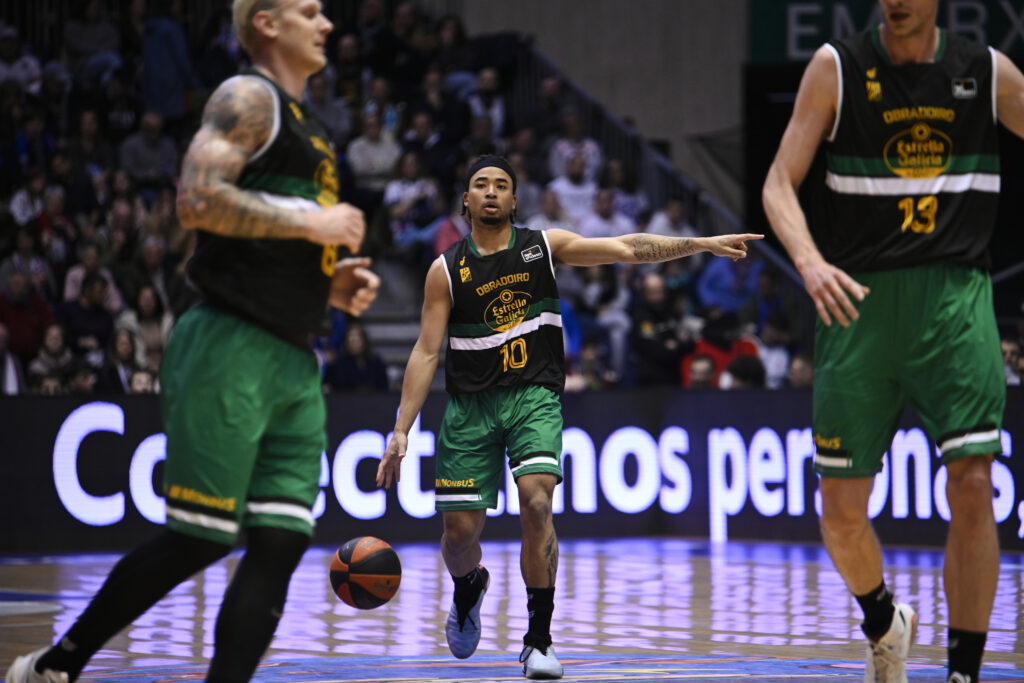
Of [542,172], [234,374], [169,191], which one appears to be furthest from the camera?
[542,172]

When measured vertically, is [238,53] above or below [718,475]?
above

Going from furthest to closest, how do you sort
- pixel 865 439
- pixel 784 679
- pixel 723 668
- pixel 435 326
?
pixel 435 326, pixel 723 668, pixel 784 679, pixel 865 439

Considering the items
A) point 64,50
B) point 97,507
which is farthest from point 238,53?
point 97,507

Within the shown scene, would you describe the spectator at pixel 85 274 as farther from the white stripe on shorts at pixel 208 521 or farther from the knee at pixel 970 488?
the knee at pixel 970 488

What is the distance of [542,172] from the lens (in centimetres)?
1727

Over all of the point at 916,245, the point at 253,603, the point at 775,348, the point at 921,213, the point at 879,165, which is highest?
the point at 879,165

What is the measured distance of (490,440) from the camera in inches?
258

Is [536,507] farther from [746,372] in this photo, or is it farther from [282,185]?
[746,372]

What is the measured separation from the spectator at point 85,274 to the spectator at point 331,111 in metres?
3.68

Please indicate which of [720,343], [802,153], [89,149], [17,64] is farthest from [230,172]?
[17,64]

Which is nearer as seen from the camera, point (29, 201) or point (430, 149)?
point (29, 201)

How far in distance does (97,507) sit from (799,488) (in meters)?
6.01

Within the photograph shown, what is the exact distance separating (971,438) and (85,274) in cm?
1129

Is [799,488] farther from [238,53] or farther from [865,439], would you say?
[238,53]
